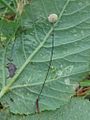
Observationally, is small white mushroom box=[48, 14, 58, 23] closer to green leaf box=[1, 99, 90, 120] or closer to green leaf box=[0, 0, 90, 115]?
green leaf box=[0, 0, 90, 115]

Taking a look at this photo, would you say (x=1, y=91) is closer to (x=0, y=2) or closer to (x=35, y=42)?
(x=35, y=42)

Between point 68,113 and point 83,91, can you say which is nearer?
point 68,113

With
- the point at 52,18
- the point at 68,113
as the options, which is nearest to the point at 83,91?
the point at 68,113

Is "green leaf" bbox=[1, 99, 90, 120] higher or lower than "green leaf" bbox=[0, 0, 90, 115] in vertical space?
lower

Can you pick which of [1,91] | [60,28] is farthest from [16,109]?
[60,28]

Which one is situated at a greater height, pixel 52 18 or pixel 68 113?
pixel 52 18

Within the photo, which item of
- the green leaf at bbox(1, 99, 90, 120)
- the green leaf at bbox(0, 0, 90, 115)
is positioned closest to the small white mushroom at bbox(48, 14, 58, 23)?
the green leaf at bbox(0, 0, 90, 115)

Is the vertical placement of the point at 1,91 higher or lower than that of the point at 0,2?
lower

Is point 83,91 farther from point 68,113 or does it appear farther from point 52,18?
point 52,18

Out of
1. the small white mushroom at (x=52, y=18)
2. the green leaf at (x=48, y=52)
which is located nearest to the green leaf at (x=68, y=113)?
the green leaf at (x=48, y=52)
